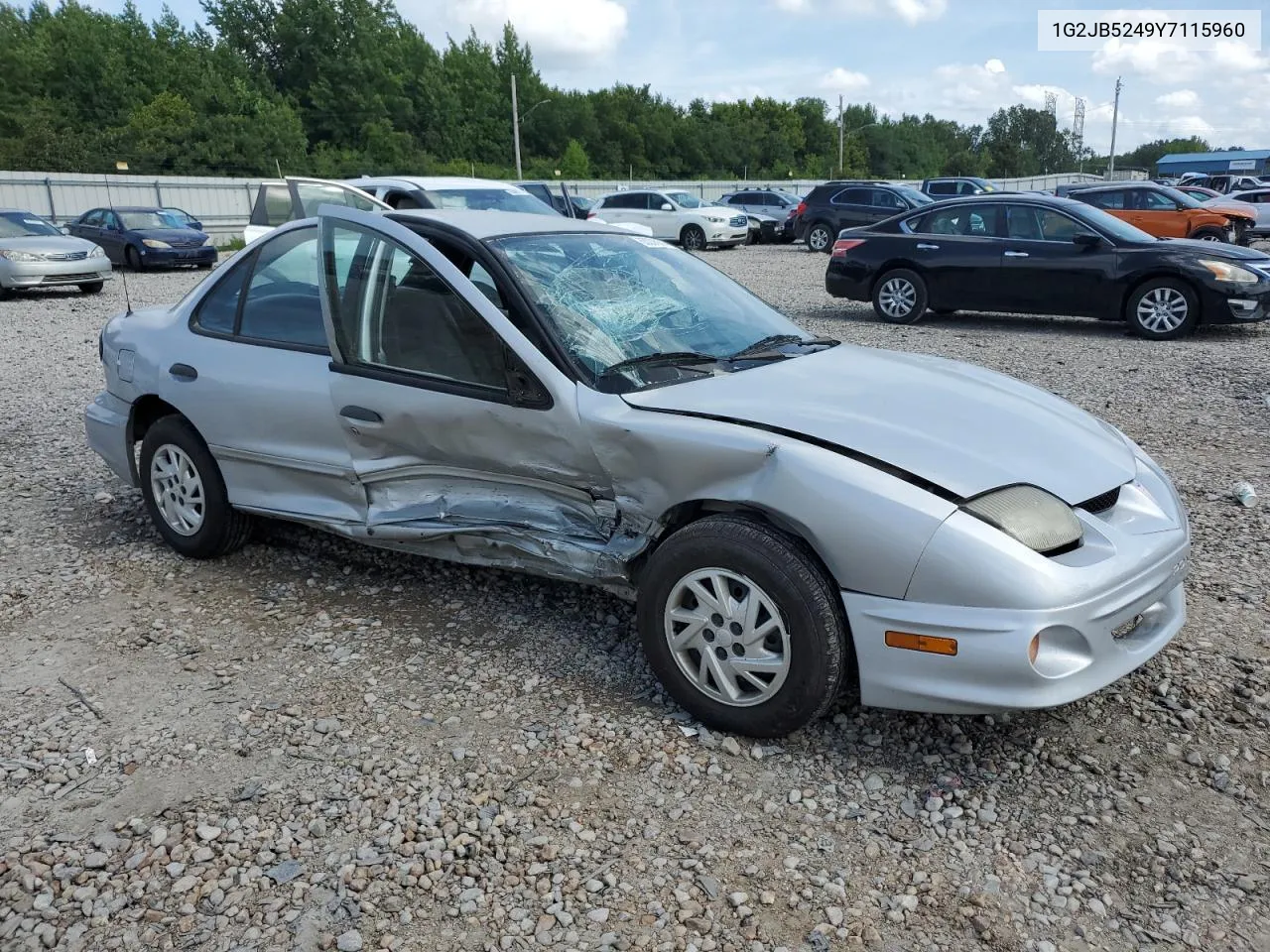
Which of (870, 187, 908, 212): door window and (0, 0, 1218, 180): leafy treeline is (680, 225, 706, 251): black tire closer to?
(870, 187, 908, 212): door window

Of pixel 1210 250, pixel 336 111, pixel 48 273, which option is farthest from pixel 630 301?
pixel 336 111

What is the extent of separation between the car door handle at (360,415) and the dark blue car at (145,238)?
1985 cm

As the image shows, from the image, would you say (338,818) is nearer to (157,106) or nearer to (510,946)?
(510,946)

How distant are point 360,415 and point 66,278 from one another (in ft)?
51.4

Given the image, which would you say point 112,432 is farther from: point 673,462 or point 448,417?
point 673,462

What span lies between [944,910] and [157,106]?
201 ft

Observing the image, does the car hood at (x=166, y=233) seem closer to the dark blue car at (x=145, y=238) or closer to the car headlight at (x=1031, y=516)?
the dark blue car at (x=145, y=238)

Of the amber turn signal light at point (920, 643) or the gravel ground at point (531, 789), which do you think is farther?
the amber turn signal light at point (920, 643)

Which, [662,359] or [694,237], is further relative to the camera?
[694,237]

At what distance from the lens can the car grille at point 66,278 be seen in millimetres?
16812

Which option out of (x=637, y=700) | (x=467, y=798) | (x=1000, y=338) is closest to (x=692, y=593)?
(x=637, y=700)

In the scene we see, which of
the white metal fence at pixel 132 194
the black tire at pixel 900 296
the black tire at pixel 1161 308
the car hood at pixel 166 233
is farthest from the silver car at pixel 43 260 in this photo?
the black tire at pixel 1161 308

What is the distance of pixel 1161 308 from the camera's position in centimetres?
1088

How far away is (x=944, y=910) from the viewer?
252cm
